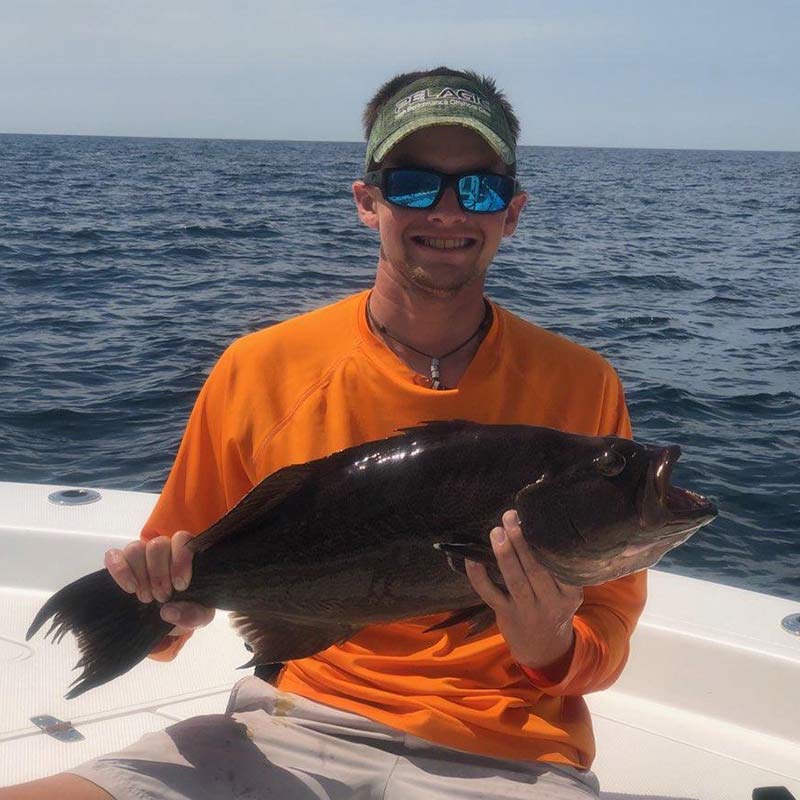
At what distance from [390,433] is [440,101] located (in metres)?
0.97

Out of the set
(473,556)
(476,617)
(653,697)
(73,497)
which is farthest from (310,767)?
(73,497)

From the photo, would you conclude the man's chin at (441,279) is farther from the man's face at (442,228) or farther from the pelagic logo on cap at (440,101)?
the pelagic logo on cap at (440,101)

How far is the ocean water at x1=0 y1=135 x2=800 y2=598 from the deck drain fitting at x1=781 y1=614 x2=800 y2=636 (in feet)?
9.33

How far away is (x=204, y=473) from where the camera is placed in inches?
114

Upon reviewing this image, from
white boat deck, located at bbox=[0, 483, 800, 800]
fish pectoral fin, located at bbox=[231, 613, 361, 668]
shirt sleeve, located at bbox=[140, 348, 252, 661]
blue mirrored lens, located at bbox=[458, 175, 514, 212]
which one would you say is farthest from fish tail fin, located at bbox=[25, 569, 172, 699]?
blue mirrored lens, located at bbox=[458, 175, 514, 212]

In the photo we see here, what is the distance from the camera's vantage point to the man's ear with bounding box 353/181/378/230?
3.06m

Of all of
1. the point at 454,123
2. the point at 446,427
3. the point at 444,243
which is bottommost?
the point at 446,427

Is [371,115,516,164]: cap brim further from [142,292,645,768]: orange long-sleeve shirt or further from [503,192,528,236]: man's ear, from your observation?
[142,292,645,768]: orange long-sleeve shirt

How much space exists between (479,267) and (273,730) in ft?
4.65

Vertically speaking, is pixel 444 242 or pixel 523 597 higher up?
pixel 444 242

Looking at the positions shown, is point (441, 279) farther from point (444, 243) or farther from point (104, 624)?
point (104, 624)

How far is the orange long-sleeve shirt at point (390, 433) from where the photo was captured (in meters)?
2.60

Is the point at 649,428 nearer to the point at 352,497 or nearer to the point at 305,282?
the point at 352,497

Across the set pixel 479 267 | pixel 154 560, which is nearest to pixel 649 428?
pixel 479 267
